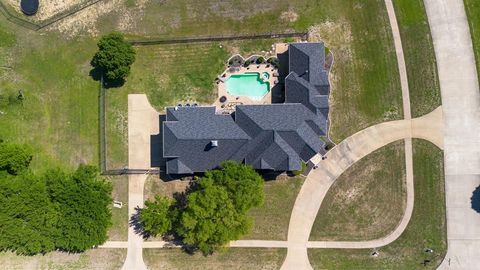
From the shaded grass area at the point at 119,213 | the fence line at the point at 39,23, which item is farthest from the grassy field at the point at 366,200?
the fence line at the point at 39,23

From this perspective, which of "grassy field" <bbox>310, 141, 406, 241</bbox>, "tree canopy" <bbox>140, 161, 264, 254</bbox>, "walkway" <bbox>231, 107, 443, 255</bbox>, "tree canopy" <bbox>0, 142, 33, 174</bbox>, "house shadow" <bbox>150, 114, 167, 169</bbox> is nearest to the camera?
"tree canopy" <bbox>140, 161, 264, 254</bbox>

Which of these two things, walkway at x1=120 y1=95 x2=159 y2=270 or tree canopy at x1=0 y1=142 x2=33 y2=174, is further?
walkway at x1=120 y1=95 x2=159 y2=270

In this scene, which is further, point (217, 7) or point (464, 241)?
point (217, 7)

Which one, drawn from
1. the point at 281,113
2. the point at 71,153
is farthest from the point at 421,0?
the point at 71,153

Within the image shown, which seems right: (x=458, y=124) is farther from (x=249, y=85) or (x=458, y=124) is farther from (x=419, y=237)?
(x=249, y=85)

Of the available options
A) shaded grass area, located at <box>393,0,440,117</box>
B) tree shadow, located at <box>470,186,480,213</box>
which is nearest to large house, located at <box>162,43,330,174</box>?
shaded grass area, located at <box>393,0,440,117</box>

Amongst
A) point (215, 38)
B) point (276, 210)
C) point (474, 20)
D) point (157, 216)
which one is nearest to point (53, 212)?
point (157, 216)

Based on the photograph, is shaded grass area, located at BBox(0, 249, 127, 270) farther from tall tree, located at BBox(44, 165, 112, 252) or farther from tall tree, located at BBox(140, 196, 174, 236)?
tall tree, located at BBox(140, 196, 174, 236)

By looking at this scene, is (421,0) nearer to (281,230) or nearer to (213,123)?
(213,123)
